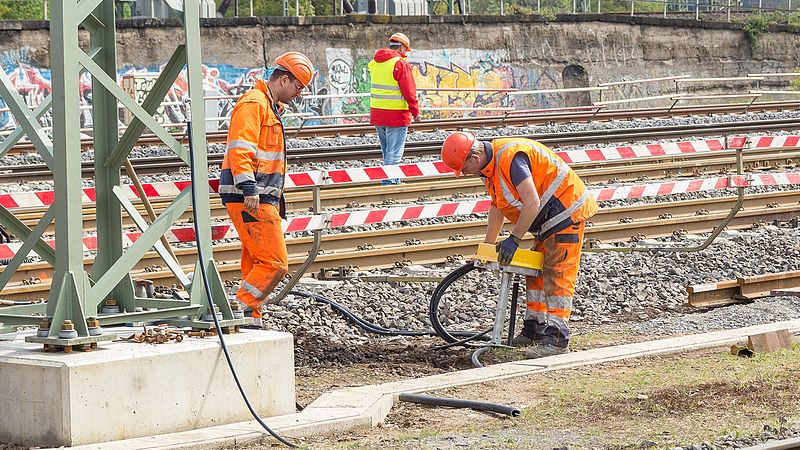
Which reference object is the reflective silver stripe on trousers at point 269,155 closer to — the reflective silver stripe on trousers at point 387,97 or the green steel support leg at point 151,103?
the green steel support leg at point 151,103

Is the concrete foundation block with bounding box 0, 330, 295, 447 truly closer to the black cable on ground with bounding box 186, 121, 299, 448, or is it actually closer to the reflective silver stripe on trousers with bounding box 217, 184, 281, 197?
the black cable on ground with bounding box 186, 121, 299, 448

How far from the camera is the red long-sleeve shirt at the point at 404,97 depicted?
16.4m

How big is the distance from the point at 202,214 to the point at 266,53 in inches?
970

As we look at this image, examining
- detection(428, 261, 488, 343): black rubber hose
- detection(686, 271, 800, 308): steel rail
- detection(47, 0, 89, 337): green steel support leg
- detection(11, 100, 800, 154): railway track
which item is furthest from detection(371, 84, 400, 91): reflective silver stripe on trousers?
detection(47, 0, 89, 337): green steel support leg

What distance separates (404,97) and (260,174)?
7793mm

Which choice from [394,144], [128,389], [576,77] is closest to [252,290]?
[128,389]

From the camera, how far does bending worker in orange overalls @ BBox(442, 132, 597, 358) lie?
8.96 m

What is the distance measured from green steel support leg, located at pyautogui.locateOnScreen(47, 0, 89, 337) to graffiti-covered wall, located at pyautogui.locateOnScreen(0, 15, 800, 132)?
17.7 metres

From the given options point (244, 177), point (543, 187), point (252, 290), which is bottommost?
point (252, 290)

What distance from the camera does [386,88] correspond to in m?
16.7

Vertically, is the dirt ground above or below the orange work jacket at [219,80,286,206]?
below

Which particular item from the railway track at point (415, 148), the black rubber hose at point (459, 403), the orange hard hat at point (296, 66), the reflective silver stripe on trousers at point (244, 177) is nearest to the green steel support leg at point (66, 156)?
the black rubber hose at point (459, 403)

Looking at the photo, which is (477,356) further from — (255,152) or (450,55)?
(450,55)

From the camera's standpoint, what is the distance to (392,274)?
40.5 feet
